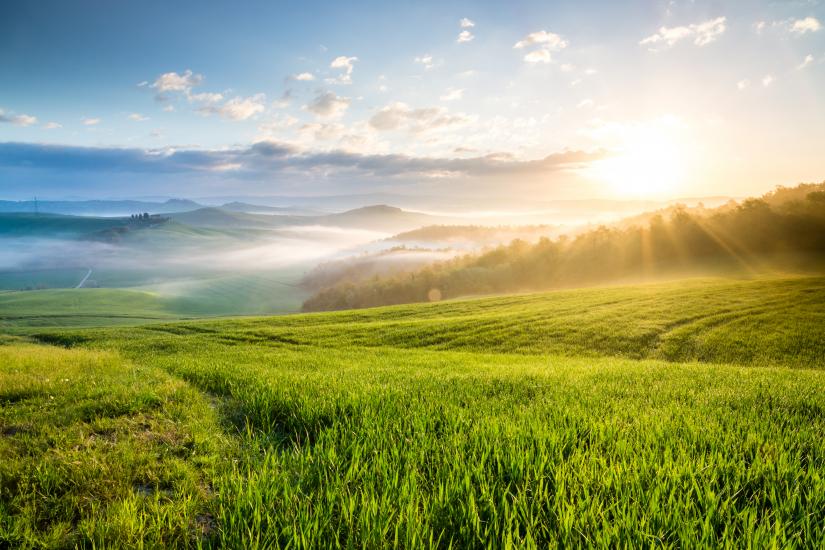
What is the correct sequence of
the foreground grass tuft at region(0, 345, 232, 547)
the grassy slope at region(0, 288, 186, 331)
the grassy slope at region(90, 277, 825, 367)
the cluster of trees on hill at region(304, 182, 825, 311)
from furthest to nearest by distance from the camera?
the grassy slope at region(0, 288, 186, 331)
the cluster of trees on hill at region(304, 182, 825, 311)
the grassy slope at region(90, 277, 825, 367)
the foreground grass tuft at region(0, 345, 232, 547)

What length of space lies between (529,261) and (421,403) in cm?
10326

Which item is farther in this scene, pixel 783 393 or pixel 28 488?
pixel 783 393

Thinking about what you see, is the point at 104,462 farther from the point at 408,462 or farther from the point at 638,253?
the point at 638,253

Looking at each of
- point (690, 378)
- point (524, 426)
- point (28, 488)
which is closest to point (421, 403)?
point (524, 426)

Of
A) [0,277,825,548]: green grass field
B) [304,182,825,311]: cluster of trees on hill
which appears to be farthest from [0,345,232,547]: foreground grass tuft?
[304,182,825,311]: cluster of trees on hill

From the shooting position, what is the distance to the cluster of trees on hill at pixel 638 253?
69500 mm

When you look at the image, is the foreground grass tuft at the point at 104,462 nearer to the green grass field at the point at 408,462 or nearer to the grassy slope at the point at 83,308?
the green grass field at the point at 408,462

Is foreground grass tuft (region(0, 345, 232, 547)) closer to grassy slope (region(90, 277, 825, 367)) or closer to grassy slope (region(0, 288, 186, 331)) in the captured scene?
grassy slope (region(90, 277, 825, 367))

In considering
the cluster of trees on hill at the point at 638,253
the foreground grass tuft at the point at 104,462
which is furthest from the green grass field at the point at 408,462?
the cluster of trees on hill at the point at 638,253

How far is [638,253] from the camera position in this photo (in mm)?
87375

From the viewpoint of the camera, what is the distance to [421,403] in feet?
20.4

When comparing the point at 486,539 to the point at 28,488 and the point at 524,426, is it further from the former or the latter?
the point at 28,488

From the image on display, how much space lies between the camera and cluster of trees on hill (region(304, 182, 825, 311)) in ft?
228

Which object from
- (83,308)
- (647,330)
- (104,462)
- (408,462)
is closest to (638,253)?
(647,330)
